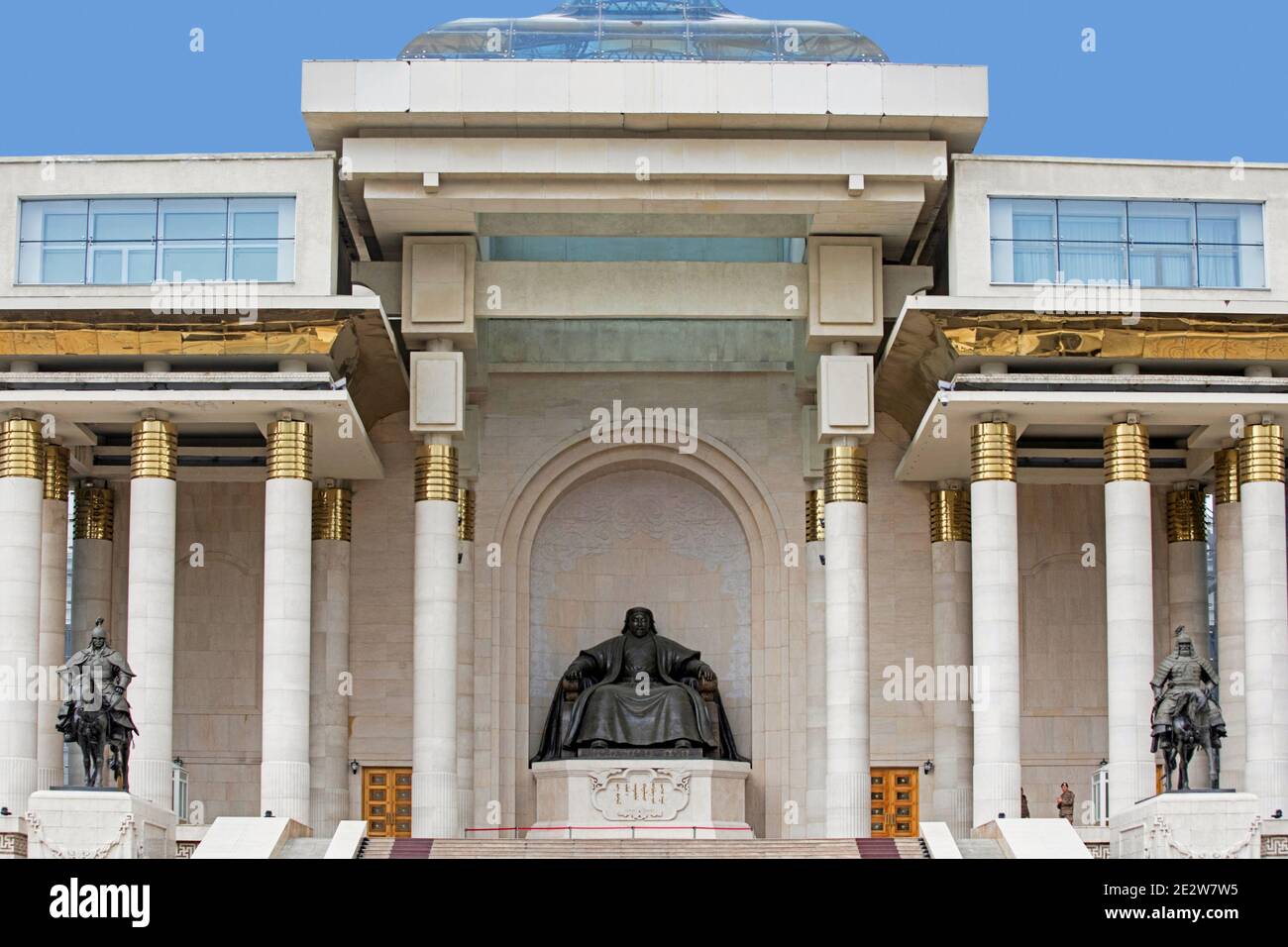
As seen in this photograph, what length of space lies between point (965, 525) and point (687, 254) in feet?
23.1

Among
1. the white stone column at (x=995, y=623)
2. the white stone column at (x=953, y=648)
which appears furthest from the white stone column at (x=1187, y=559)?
the white stone column at (x=995, y=623)

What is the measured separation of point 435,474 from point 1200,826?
535 inches

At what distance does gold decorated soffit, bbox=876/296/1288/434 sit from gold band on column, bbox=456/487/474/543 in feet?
29.4

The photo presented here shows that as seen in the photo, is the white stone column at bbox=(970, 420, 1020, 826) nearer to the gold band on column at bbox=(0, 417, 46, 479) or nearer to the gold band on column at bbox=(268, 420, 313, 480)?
the gold band on column at bbox=(268, 420, 313, 480)

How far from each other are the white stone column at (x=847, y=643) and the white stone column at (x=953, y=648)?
2.18m

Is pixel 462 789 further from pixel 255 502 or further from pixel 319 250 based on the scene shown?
pixel 319 250

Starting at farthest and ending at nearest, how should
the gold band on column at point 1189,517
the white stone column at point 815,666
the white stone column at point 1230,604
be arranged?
1. the gold band on column at point 1189,517
2. the white stone column at point 815,666
3. the white stone column at point 1230,604

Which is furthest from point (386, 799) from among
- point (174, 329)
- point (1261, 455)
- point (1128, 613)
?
point (1261, 455)

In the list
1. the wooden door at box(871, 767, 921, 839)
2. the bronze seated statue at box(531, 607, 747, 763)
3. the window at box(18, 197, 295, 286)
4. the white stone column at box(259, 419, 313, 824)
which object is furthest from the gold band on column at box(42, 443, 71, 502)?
the wooden door at box(871, 767, 921, 839)

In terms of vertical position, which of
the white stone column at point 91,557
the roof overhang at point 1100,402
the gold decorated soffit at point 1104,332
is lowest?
the white stone column at point 91,557

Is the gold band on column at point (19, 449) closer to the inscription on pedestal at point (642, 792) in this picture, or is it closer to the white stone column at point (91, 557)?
the white stone column at point (91, 557)

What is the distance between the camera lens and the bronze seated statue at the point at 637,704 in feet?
142

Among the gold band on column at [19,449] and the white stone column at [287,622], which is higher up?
the gold band on column at [19,449]
